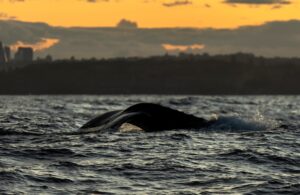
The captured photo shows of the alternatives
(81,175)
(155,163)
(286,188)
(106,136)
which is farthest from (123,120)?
(286,188)

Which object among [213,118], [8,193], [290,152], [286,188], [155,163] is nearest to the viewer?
[8,193]

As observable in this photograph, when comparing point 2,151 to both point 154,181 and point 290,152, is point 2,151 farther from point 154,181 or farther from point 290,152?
point 290,152

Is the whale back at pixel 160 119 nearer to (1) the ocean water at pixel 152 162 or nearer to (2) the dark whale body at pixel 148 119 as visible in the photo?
(2) the dark whale body at pixel 148 119

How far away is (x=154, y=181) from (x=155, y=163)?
7.57 feet

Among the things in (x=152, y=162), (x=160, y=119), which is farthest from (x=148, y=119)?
(x=152, y=162)

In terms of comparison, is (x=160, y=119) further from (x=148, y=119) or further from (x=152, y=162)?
(x=152, y=162)

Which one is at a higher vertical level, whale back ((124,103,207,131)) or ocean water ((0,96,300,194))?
whale back ((124,103,207,131))

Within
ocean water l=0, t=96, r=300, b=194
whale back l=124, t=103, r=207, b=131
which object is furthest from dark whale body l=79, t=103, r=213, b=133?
ocean water l=0, t=96, r=300, b=194

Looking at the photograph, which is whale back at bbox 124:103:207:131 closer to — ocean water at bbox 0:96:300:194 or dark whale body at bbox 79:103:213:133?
dark whale body at bbox 79:103:213:133

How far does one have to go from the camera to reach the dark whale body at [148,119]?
1923 cm

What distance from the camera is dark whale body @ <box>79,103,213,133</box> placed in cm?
1923

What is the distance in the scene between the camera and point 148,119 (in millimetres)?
20312

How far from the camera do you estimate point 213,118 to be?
23.7 meters

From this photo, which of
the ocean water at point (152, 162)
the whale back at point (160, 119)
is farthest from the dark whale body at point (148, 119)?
the ocean water at point (152, 162)
